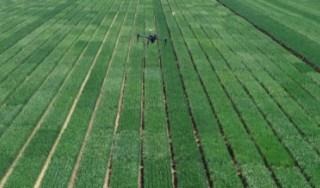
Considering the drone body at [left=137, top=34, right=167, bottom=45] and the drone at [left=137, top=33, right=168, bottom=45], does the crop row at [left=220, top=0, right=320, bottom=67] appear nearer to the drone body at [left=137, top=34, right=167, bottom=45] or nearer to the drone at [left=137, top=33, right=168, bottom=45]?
the drone at [left=137, top=33, right=168, bottom=45]

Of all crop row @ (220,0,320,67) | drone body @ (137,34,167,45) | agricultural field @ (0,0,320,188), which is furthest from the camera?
drone body @ (137,34,167,45)

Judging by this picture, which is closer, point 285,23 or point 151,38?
point 151,38

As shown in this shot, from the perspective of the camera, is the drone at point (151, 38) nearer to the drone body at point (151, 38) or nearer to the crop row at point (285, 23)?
the drone body at point (151, 38)

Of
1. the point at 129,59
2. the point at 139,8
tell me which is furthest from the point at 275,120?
the point at 139,8

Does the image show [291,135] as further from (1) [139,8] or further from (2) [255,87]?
(1) [139,8]

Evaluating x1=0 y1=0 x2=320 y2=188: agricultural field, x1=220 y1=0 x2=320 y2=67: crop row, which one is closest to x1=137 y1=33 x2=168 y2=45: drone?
x1=0 y1=0 x2=320 y2=188: agricultural field

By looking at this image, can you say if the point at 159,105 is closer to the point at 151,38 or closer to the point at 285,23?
the point at 151,38

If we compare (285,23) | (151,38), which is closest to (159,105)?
(151,38)

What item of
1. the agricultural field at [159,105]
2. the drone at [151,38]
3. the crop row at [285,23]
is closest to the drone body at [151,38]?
the drone at [151,38]

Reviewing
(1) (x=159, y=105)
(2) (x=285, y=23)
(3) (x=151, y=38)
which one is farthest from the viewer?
(2) (x=285, y=23)
